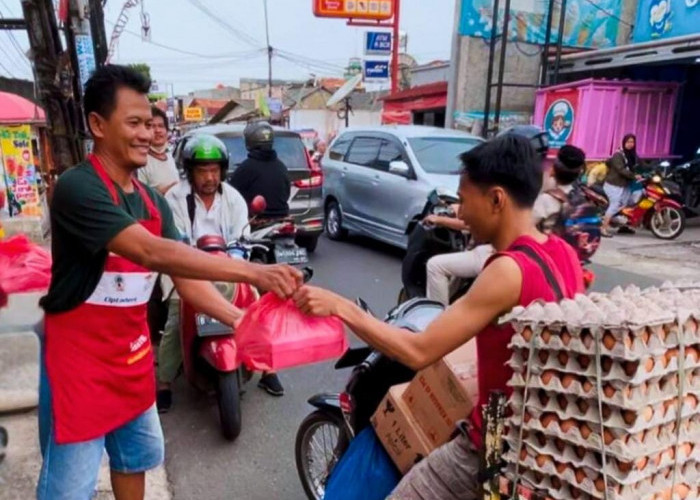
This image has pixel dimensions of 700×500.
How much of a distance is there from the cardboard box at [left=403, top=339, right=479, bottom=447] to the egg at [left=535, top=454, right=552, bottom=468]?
46cm

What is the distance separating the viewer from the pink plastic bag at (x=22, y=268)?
224 cm

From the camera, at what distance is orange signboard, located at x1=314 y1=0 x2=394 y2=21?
56.7 feet

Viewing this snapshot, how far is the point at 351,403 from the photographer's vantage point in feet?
7.66

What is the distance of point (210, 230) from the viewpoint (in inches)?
146

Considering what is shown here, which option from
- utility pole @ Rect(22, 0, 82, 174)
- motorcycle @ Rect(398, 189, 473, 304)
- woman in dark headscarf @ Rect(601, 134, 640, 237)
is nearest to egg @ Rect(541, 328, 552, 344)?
utility pole @ Rect(22, 0, 82, 174)

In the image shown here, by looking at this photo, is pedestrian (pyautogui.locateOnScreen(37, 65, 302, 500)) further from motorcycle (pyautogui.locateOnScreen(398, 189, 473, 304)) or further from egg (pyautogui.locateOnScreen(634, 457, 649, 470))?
motorcycle (pyautogui.locateOnScreen(398, 189, 473, 304))

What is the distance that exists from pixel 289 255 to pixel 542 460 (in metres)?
3.50

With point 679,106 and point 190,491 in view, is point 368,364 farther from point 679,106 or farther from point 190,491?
point 679,106

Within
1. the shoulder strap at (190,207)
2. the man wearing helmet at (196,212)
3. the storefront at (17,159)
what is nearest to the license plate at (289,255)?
the man wearing helmet at (196,212)

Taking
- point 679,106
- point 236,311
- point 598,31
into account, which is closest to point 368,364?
point 236,311

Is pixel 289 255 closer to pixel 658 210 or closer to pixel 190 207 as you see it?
pixel 190 207

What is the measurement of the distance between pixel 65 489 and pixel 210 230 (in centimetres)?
204

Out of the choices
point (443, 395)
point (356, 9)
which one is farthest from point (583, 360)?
point (356, 9)

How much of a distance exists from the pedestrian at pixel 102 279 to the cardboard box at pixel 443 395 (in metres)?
0.56
